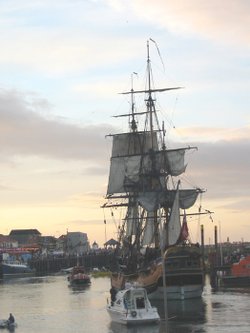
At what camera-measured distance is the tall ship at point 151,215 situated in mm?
80875

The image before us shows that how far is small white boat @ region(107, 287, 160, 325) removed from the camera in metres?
56.7

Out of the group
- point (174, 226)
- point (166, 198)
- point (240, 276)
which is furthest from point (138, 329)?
point (166, 198)

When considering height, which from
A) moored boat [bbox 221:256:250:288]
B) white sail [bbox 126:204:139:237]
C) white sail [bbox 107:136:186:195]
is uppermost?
white sail [bbox 107:136:186:195]

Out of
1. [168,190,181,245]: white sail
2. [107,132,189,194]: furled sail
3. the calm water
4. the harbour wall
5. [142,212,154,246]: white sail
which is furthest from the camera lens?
the harbour wall

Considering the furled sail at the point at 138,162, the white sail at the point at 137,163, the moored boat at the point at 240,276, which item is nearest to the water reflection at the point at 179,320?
the moored boat at the point at 240,276

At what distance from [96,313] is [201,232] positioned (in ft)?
134

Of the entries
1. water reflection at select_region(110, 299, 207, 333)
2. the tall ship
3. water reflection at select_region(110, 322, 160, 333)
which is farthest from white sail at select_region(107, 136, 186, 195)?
water reflection at select_region(110, 322, 160, 333)

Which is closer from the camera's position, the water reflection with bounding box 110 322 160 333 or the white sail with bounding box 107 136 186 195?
the water reflection with bounding box 110 322 160 333

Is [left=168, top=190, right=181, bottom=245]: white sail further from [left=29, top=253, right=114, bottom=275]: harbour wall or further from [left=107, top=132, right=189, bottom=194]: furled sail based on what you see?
[left=29, top=253, right=114, bottom=275]: harbour wall

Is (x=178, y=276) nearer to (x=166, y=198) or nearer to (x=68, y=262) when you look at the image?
(x=166, y=198)

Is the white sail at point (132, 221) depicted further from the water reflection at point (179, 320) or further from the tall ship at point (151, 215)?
the water reflection at point (179, 320)

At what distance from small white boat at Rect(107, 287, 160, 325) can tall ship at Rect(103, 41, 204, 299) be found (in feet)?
43.9

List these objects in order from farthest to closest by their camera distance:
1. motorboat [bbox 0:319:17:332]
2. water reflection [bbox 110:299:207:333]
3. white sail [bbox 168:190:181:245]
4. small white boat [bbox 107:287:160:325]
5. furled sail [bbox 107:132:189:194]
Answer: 1. furled sail [bbox 107:132:189:194]
2. white sail [bbox 168:190:181:245]
3. motorboat [bbox 0:319:17:332]
4. small white boat [bbox 107:287:160:325]
5. water reflection [bbox 110:299:207:333]

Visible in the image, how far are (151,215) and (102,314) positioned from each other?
103ft
